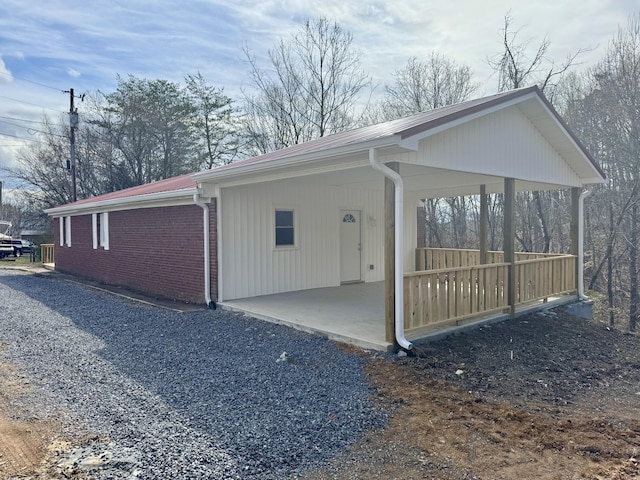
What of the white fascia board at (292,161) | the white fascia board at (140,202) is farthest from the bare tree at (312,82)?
the white fascia board at (292,161)

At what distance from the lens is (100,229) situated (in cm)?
1375

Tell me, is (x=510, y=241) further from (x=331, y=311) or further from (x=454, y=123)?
(x=331, y=311)

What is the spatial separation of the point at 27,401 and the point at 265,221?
19.2 ft

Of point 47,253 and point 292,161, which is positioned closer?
point 292,161

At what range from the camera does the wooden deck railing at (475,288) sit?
19.9ft

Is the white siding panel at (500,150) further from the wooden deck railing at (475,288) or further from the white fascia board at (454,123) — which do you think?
the wooden deck railing at (475,288)

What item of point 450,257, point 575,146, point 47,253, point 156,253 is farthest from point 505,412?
point 47,253

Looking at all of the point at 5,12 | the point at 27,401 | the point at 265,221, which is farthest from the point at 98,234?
the point at 27,401

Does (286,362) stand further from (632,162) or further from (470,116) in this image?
(632,162)

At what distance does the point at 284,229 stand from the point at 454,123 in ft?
16.1

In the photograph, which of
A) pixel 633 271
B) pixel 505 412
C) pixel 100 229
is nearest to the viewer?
pixel 505 412

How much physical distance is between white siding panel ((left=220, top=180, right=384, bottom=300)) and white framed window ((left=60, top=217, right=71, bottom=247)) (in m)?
10.0

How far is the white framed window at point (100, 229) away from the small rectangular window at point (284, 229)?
6.10 meters

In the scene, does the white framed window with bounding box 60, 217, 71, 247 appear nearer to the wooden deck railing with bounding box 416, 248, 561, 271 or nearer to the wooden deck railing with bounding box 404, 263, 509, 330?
the wooden deck railing with bounding box 416, 248, 561, 271
